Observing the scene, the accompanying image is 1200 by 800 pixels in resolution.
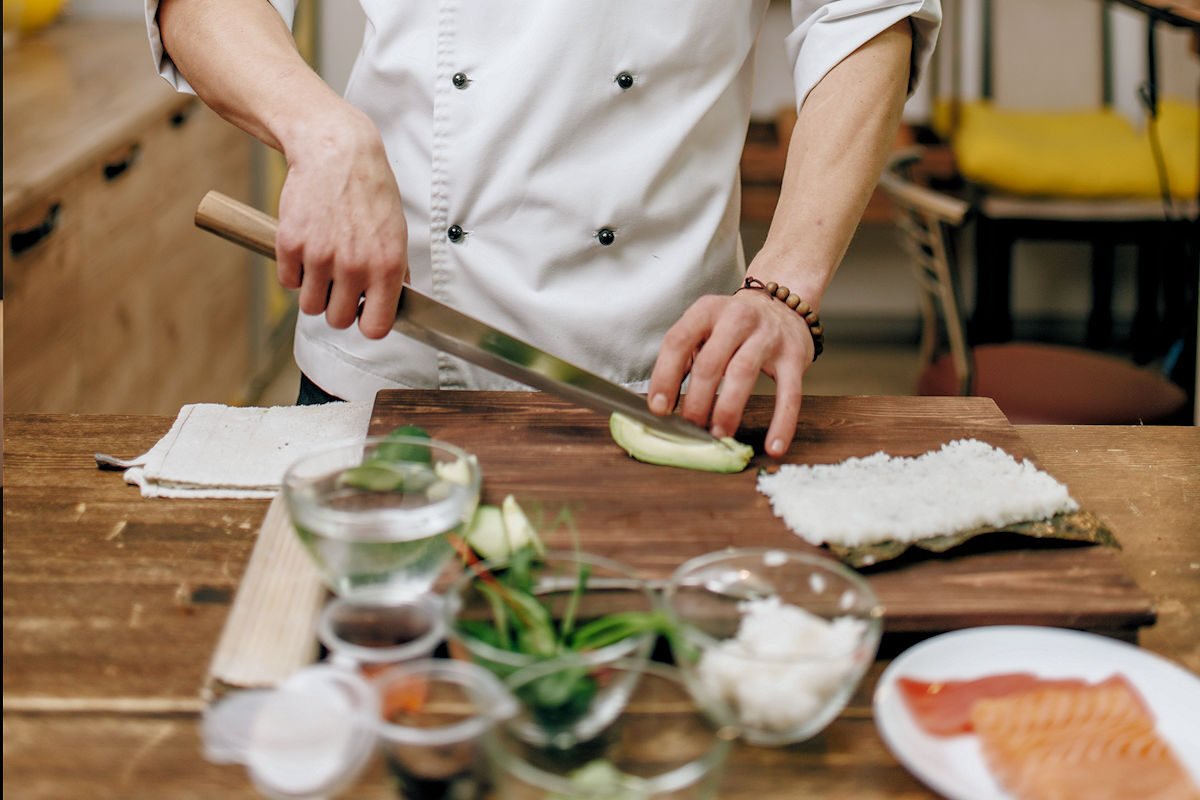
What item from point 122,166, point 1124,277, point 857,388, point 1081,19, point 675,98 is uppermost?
point 675,98

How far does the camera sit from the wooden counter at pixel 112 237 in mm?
2123

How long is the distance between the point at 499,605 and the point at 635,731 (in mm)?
120

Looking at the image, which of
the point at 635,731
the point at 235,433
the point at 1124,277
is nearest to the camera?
the point at 635,731

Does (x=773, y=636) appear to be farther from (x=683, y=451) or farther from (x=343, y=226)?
(x=343, y=226)

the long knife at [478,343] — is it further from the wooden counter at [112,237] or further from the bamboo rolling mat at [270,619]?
the wooden counter at [112,237]

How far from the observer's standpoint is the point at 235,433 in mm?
1254

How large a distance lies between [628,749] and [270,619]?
0.98 ft

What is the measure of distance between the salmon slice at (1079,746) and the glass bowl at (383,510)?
39 centimetres

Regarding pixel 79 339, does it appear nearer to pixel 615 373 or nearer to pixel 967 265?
pixel 615 373

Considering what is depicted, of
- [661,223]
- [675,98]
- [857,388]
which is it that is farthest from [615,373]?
[857,388]

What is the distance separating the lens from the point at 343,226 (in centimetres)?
108

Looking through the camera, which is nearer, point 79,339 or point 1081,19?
point 79,339

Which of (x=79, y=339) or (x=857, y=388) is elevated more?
(x=79, y=339)

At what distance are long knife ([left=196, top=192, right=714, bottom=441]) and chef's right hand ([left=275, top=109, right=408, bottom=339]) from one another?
0.09 feet
